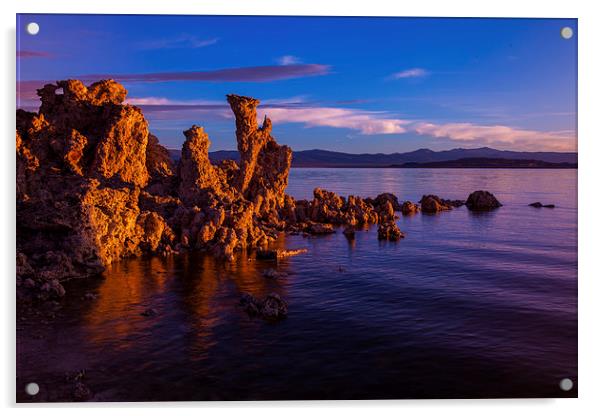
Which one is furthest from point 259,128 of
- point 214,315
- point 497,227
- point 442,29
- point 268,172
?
point 442,29

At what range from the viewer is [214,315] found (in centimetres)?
2192

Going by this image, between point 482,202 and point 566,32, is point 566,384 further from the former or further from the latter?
point 482,202

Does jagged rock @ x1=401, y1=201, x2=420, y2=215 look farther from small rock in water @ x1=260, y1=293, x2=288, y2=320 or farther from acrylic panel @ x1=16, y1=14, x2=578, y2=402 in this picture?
small rock in water @ x1=260, y1=293, x2=288, y2=320

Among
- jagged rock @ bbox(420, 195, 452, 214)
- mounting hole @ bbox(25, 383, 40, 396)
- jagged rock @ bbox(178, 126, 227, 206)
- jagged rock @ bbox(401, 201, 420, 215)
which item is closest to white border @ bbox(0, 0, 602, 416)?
mounting hole @ bbox(25, 383, 40, 396)

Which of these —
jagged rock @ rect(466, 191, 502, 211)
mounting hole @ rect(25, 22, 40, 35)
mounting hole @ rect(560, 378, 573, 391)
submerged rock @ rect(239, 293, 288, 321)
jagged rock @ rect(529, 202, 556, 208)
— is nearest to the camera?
mounting hole @ rect(560, 378, 573, 391)

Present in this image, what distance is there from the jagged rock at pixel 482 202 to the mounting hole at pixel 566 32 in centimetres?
5033

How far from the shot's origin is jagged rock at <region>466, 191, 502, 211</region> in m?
64.8

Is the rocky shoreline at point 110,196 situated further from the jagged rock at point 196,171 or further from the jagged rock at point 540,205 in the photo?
the jagged rock at point 540,205

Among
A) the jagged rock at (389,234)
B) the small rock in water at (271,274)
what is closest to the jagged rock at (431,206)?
the jagged rock at (389,234)

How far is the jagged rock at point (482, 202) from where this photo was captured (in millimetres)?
64750

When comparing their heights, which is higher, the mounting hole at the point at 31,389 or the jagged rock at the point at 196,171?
the jagged rock at the point at 196,171

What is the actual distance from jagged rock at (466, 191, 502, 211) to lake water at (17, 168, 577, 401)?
1204 inches

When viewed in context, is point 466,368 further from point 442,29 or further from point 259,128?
point 259,128

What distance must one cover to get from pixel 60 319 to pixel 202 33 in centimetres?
1252
